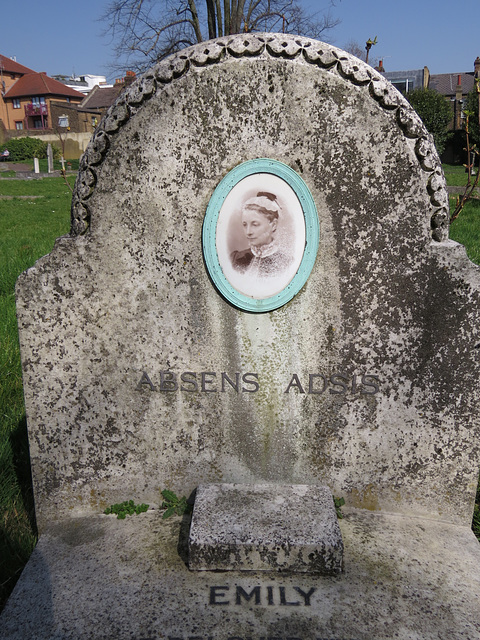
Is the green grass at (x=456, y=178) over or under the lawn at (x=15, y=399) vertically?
over

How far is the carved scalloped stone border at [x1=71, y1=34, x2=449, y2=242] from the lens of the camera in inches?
75.0

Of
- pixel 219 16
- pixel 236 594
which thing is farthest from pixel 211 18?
pixel 236 594

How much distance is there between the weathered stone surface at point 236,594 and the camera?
167 cm

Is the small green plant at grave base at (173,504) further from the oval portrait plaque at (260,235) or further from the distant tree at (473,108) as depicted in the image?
the distant tree at (473,108)

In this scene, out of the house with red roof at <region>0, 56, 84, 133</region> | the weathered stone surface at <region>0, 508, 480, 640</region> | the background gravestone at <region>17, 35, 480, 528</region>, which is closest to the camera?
the weathered stone surface at <region>0, 508, 480, 640</region>

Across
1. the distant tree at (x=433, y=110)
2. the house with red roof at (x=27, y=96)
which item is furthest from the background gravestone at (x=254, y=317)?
the house with red roof at (x=27, y=96)

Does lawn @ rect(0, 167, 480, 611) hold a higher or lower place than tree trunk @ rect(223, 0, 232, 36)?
lower

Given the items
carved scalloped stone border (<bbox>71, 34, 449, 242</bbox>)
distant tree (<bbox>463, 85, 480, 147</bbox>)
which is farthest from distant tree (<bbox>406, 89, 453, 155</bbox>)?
carved scalloped stone border (<bbox>71, 34, 449, 242</bbox>)

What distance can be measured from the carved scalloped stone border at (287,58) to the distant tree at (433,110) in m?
26.3

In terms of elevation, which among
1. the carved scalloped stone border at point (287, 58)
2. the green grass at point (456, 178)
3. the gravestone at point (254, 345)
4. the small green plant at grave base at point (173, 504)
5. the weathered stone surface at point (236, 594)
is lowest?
the weathered stone surface at point (236, 594)

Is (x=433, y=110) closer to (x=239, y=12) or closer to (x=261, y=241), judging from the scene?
(x=239, y=12)

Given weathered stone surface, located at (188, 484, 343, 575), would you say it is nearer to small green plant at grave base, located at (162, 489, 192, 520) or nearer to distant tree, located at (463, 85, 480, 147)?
small green plant at grave base, located at (162, 489, 192, 520)

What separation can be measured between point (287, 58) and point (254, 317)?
952 millimetres

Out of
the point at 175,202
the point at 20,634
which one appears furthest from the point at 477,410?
the point at 20,634
